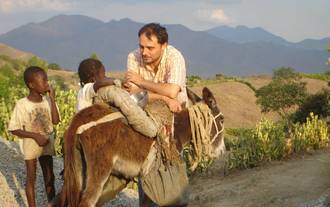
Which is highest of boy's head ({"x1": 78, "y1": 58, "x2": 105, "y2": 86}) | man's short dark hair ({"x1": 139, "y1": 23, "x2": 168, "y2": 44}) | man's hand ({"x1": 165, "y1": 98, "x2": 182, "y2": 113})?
man's short dark hair ({"x1": 139, "y1": 23, "x2": 168, "y2": 44})

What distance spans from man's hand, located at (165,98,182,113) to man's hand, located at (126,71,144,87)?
0.86 feet

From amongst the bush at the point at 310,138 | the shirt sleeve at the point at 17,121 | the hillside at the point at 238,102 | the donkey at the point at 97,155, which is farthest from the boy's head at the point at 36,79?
the hillside at the point at 238,102

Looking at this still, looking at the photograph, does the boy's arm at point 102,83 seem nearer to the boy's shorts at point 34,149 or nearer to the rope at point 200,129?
the rope at point 200,129

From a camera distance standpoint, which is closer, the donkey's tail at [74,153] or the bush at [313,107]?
the donkey's tail at [74,153]

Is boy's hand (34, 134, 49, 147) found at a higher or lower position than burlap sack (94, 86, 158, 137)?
lower

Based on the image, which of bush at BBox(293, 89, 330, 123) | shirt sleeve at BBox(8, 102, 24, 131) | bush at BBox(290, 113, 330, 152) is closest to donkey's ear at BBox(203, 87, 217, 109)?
shirt sleeve at BBox(8, 102, 24, 131)

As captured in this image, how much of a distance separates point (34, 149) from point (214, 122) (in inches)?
72.7

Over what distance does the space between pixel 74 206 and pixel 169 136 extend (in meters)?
0.94

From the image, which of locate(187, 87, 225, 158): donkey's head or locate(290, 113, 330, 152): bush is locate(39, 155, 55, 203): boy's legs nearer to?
locate(187, 87, 225, 158): donkey's head

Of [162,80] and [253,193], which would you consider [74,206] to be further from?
[253,193]

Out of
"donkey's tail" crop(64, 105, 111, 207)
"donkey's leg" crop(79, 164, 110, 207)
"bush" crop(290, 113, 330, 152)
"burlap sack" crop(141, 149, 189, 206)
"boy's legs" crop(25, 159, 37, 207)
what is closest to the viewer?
"donkey's leg" crop(79, 164, 110, 207)

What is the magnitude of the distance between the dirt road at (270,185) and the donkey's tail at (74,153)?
4.85 m

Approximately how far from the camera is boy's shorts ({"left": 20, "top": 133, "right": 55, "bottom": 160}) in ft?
18.0

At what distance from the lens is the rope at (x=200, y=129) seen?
4793 mm
